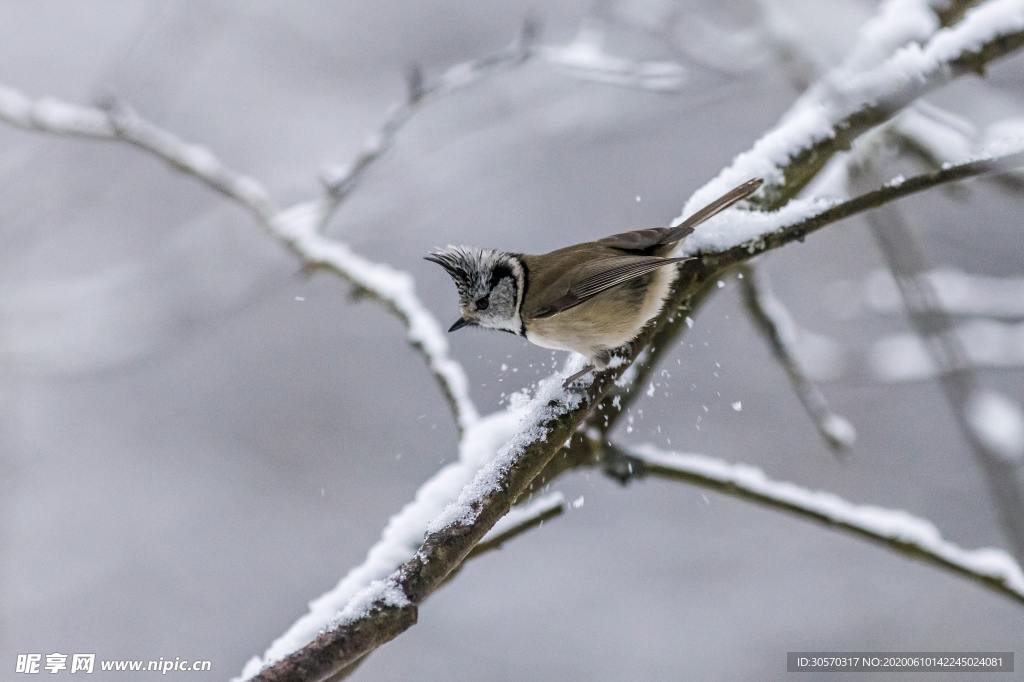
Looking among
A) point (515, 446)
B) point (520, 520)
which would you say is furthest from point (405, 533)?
point (515, 446)

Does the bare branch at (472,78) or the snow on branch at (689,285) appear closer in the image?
the snow on branch at (689,285)

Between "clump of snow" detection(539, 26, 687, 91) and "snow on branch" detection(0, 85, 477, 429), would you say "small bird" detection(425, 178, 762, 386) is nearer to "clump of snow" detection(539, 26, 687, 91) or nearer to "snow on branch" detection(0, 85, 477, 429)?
"snow on branch" detection(0, 85, 477, 429)

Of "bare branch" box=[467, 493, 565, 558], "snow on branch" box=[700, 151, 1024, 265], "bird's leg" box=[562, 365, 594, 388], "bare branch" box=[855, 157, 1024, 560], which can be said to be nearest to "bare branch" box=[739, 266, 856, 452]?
"snow on branch" box=[700, 151, 1024, 265]

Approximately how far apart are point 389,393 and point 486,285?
4.67 metres

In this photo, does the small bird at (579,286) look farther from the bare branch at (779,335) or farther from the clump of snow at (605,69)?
the clump of snow at (605,69)

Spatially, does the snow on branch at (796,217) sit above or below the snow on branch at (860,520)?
above

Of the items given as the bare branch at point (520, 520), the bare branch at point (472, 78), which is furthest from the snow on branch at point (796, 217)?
the bare branch at point (472, 78)

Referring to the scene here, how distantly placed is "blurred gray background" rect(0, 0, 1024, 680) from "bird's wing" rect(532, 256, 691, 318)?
5.53 ft

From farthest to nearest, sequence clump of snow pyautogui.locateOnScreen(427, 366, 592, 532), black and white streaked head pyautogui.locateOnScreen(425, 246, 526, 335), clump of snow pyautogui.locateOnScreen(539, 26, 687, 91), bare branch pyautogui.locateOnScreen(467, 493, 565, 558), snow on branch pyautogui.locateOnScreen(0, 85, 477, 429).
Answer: clump of snow pyautogui.locateOnScreen(539, 26, 687, 91) → snow on branch pyautogui.locateOnScreen(0, 85, 477, 429) → black and white streaked head pyautogui.locateOnScreen(425, 246, 526, 335) → bare branch pyautogui.locateOnScreen(467, 493, 565, 558) → clump of snow pyautogui.locateOnScreen(427, 366, 592, 532)

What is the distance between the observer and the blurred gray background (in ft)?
18.8

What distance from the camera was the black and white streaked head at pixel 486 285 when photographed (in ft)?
10.6

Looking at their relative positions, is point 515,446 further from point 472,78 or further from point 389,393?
point 389,393

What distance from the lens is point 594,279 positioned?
3.22 meters

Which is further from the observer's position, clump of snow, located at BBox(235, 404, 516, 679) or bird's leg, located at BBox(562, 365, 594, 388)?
bird's leg, located at BBox(562, 365, 594, 388)
